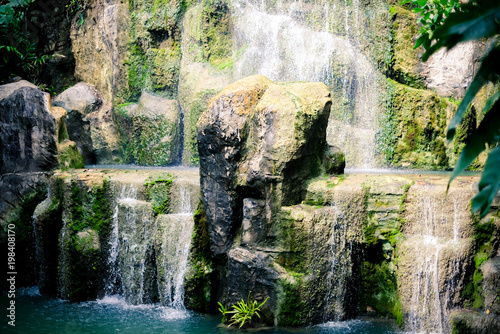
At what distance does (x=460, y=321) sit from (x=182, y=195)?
4340mm

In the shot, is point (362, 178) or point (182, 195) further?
point (182, 195)

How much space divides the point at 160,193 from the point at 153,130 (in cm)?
406

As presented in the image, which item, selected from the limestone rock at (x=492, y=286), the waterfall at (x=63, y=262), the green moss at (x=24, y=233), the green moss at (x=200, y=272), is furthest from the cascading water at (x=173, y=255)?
the limestone rock at (x=492, y=286)

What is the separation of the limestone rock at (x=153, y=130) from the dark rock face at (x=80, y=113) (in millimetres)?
1075

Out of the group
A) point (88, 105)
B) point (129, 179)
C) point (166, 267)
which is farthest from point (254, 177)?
point (88, 105)

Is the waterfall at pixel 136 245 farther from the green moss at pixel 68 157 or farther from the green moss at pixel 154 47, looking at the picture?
the green moss at pixel 154 47

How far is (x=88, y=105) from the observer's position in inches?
487

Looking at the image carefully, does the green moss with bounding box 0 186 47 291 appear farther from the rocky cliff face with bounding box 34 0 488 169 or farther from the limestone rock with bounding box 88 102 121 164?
the limestone rock with bounding box 88 102 121 164

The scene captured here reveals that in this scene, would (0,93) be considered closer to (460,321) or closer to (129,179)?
(129,179)

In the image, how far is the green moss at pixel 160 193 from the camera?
7688mm

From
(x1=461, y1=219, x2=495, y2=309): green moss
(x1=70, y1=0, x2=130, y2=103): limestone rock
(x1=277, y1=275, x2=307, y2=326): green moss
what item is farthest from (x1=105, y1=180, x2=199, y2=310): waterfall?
(x1=70, y1=0, x2=130, y2=103): limestone rock

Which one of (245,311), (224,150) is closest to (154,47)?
(224,150)

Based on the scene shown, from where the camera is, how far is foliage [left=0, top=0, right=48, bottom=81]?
38.2ft

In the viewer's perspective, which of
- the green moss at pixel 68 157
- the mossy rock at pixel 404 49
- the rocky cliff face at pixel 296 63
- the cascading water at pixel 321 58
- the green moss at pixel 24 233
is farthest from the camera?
the mossy rock at pixel 404 49
